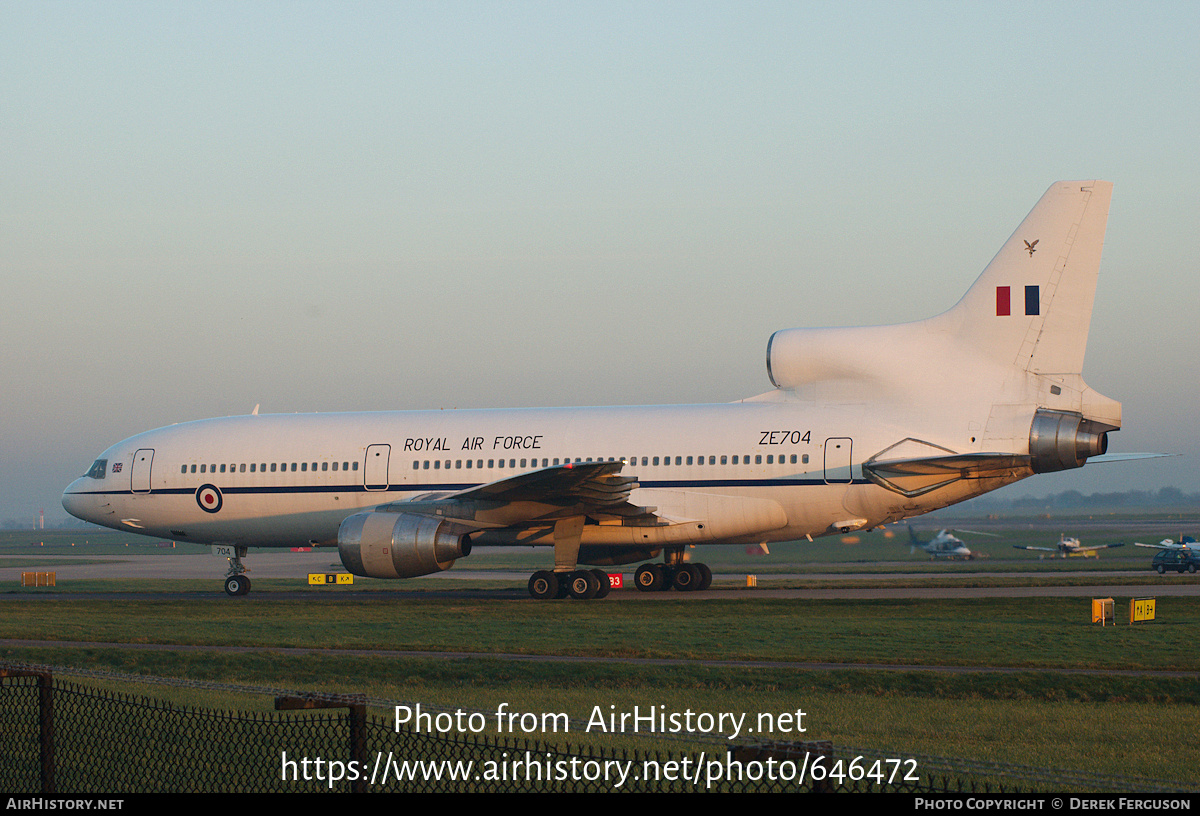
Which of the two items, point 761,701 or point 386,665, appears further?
point 386,665

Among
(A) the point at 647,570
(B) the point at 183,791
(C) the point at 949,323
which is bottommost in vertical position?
(B) the point at 183,791

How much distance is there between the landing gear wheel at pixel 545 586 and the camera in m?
30.5

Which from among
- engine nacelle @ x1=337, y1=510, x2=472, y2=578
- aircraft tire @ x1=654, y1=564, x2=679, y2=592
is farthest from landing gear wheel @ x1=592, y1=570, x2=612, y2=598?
engine nacelle @ x1=337, y1=510, x2=472, y2=578

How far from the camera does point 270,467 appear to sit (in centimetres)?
3381

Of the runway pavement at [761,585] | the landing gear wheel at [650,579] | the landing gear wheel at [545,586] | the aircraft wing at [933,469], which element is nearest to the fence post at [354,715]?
the aircraft wing at [933,469]

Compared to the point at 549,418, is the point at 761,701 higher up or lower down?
lower down

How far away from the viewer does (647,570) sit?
3341 cm

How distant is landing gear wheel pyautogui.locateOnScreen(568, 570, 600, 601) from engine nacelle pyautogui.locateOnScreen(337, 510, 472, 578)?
10.4 feet

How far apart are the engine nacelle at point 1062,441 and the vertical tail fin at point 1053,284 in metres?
1.30

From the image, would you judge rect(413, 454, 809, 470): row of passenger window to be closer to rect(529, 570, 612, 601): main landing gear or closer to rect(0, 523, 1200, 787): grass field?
rect(529, 570, 612, 601): main landing gear

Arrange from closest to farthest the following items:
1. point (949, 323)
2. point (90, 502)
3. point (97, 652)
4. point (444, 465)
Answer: point (97, 652) < point (949, 323) < point (444, 465) < point (90, 502)

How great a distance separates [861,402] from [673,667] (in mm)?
13494

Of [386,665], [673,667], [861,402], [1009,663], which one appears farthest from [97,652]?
[861,402]

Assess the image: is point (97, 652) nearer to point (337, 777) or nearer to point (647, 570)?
point (337, 777)
